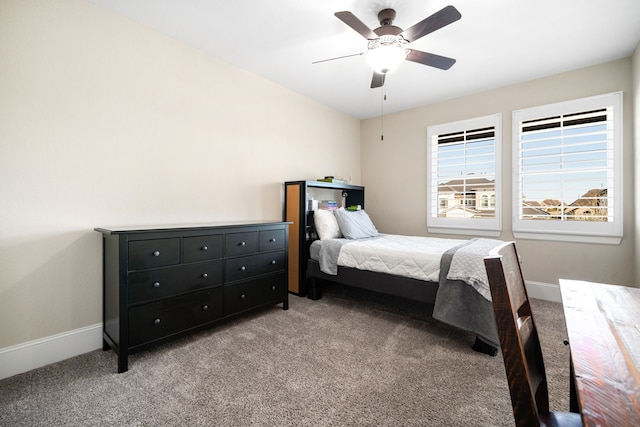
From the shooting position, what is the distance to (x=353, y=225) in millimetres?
3412

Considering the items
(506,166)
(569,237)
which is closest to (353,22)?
(506,166)

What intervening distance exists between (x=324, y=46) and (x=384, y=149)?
7.42 feet

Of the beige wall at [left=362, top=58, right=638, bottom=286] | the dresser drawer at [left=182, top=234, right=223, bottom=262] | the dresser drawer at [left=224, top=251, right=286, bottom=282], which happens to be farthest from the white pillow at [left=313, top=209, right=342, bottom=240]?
the beige wall at [left=362, top=58, right=638, bottom=286]

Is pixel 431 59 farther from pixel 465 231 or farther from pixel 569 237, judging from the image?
pixel 569 237

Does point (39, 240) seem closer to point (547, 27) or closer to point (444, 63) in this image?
point (444, 63)

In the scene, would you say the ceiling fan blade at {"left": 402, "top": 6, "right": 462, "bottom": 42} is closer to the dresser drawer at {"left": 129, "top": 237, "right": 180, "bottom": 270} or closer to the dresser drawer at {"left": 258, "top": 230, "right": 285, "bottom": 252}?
the dresser drawer at {"left": 258, "top": 230, "right": 285, "bottom": 252}

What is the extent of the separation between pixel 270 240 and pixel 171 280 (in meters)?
0.94

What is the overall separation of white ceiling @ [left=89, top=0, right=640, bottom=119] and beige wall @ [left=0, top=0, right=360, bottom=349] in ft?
0.98

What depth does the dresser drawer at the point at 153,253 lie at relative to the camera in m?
1.83

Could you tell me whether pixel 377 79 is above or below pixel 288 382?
above

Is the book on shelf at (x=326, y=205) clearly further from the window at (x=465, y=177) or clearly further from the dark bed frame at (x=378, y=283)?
the window at (x=465, y=177)

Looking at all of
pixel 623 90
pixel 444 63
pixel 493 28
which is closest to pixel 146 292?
pixel 444 63

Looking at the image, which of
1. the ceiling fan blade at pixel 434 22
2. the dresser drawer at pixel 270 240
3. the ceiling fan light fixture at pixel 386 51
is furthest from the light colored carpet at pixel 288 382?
the ceiling fan blade at pixel 434 22

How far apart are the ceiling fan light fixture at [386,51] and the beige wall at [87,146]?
159 cm
